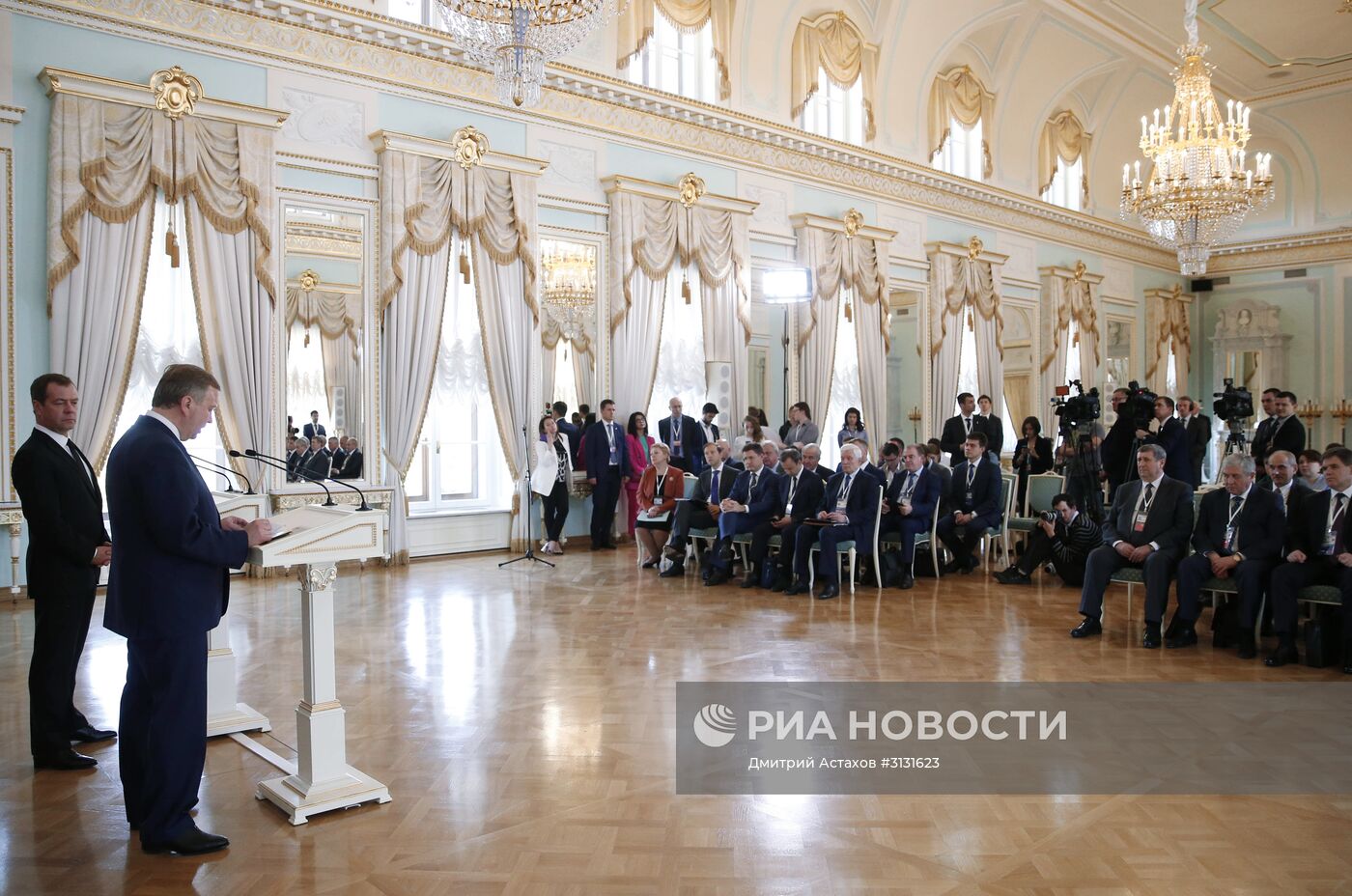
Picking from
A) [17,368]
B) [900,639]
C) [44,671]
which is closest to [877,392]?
[900,639]

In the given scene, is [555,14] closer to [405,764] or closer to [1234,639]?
[405,764]

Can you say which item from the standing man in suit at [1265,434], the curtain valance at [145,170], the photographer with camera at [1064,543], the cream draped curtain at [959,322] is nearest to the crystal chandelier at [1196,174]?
the standing man in suit at [1265,434]

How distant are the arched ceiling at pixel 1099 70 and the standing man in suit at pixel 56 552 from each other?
7700 millimetres

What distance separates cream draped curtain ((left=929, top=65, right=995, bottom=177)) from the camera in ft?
47.5

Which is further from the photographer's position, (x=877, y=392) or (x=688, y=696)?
(x=877, y=392)

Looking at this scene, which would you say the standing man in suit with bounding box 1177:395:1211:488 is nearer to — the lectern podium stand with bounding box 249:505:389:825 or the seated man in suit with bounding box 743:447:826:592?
the seated man in suit with bounding box 743:447:826:592

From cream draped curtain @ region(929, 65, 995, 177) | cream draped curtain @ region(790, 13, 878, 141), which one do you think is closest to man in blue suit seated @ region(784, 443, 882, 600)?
cream draped curtain @ region(790, 13, 878, 141)

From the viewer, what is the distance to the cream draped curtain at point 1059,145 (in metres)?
16.4

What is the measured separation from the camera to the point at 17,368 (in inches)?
286

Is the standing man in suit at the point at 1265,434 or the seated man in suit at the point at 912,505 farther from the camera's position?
the standing man in suit at the point at 1265,434

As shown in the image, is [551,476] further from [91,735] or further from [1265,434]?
[1265,434]

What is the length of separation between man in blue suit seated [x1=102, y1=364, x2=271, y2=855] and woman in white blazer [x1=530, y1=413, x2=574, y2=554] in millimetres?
6488

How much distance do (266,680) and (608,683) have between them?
178 cm

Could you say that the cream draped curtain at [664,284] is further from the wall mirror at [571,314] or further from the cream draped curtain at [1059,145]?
the cream draped curtain at [1059,145]
